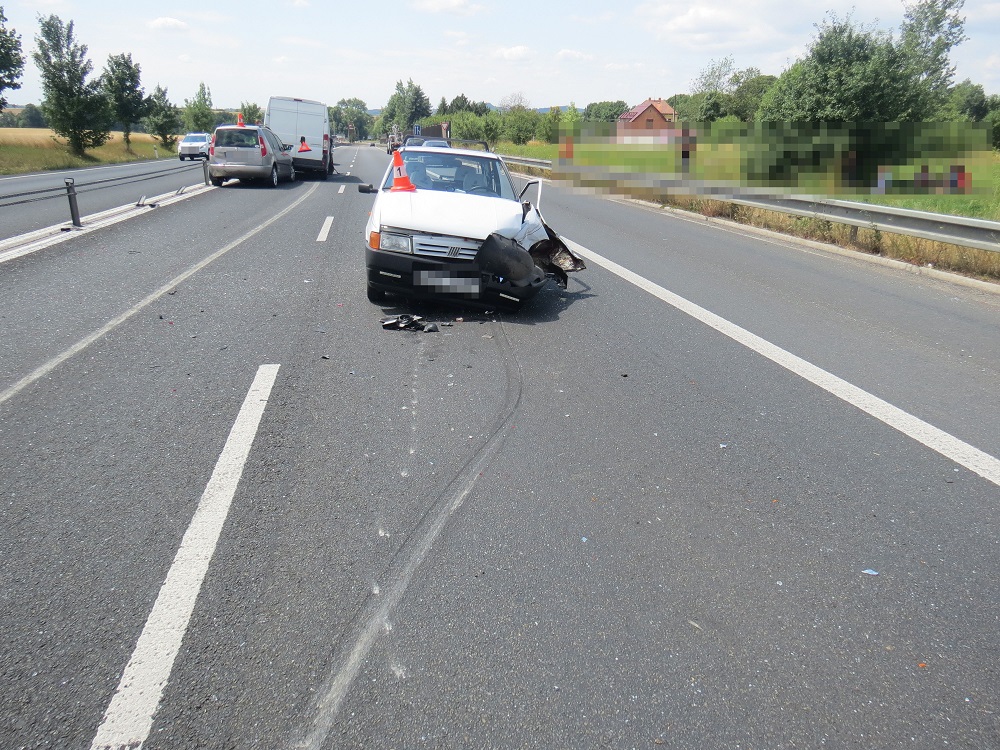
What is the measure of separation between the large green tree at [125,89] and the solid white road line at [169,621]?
58.2m

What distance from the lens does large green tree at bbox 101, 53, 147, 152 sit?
53.2 metres

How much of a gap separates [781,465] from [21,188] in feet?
84.6

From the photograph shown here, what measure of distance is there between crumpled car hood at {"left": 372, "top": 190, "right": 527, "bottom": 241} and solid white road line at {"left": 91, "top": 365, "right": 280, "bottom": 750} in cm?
356

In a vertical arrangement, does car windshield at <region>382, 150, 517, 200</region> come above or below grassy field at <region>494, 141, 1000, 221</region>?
above

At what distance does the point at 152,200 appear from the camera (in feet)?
56.5

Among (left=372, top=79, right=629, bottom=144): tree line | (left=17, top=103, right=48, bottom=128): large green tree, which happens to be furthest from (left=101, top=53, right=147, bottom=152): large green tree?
(left=17, top=103, right=48, bottom=128): large green tree

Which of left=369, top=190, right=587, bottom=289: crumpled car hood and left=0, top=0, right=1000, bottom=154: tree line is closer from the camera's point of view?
left=369, top=190, right=587, bottom=289: crumpled car hood

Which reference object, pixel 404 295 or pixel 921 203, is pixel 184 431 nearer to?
pixel 404 295

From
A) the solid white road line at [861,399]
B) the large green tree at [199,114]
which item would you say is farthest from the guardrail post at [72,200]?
the large green tree at [199,114]

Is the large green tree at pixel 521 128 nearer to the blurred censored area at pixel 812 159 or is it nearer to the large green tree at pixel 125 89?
the large green tree at pixel 125 89

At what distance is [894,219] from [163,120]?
2491 inches

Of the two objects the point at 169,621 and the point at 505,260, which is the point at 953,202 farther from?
the point at 169,621

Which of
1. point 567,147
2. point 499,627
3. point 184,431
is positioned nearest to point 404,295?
point 184,431

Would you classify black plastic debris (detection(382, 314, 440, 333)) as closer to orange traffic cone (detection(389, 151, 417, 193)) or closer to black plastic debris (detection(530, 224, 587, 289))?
black plastic debris (detection(530, 224, 587, 289))
